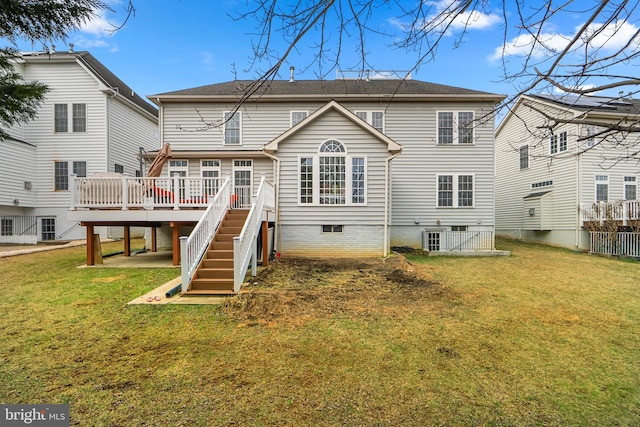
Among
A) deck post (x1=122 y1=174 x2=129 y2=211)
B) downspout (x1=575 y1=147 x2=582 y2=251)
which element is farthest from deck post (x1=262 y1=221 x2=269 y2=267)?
downspout (x1=575 y1=147 x2=582 y2=251)

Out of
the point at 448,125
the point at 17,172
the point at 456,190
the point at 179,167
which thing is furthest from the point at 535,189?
the point at 17,172

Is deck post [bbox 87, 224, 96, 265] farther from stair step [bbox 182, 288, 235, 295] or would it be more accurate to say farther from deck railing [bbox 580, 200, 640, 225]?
deck railing [bbox 580, 200, 640, 225]

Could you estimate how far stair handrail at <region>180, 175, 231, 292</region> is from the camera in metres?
6.76

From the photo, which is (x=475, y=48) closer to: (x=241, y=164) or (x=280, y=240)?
(x=280, y=240)

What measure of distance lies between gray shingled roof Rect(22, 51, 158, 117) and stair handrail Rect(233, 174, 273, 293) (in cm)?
1474

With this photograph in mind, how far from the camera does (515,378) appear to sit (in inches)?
141

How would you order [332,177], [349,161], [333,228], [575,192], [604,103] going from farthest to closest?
[575,192], [333,228], [332,177], [349,161], [604,103]

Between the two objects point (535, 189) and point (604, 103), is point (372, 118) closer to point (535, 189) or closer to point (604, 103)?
point (535, 189)

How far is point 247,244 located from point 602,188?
19273 millimetres

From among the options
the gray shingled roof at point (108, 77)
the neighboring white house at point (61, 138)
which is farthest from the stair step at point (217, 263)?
the gray shingled roof at point (108, 77)

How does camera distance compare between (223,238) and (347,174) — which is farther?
(347,174)

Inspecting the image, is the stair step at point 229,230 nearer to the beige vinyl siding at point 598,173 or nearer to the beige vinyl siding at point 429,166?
the beige vinyl siding at point 429,166

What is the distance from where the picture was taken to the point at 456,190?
49.5ft

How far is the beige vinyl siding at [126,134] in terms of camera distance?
698 inches
